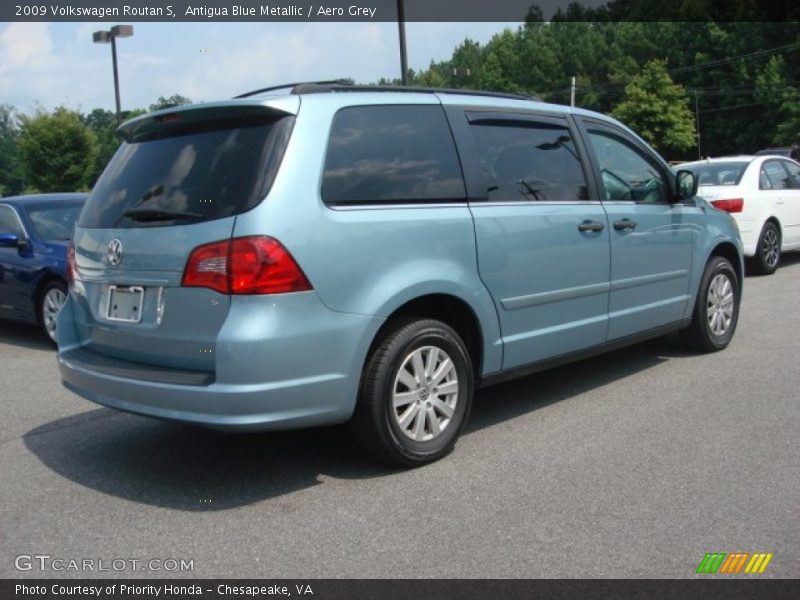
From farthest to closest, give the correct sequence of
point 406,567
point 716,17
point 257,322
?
1. point 716,17
2. point 257,322
3. point 406,567

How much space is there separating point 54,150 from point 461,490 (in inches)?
1443

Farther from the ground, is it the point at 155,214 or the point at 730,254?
the point at 155,214

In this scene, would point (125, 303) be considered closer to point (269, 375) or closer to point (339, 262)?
point (269, 375)

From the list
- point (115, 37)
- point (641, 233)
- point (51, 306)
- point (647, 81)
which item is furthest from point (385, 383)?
point (647, 81)

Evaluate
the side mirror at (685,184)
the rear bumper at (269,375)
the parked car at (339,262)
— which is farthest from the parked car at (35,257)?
the side mirror at (685,184)

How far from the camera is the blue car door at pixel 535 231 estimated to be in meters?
4.52

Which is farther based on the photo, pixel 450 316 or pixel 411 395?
pixel 450 316

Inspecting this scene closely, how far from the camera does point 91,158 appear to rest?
123 ft

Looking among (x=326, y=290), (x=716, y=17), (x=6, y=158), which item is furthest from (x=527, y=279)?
(x=6, y=158)

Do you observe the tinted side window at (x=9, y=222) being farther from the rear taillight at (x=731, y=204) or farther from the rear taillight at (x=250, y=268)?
the rear taillight at (x=731, y=204)

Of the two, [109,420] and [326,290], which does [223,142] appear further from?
[109,420]

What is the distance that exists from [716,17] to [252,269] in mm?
64131

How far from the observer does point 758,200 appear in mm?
10633
